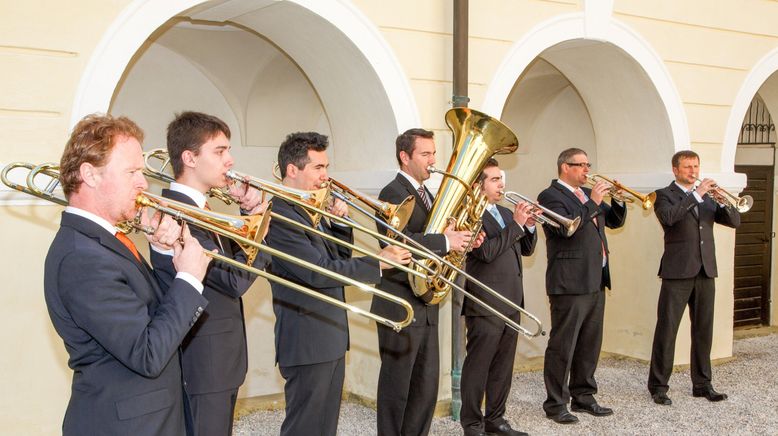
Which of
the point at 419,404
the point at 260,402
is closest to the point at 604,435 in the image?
the point at 419,404

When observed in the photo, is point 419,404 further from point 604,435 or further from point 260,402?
point 260,402

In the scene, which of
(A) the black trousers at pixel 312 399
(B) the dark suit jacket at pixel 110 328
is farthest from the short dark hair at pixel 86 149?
(A) the black trousers at pixel 312 399

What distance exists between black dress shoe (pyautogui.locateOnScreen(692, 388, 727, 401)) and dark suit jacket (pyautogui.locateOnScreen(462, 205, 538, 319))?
2.17 meters

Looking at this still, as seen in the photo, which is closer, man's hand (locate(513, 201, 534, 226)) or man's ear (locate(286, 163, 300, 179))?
man's ear (locate(286, 163, 300, 179))

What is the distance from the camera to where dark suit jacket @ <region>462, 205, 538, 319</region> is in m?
5.30

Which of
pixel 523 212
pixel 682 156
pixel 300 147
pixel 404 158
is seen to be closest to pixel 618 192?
pixel 682 156

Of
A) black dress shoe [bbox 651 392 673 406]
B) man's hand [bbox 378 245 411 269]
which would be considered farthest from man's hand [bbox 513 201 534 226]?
black dress shoe [bbox 651 392 673 406]

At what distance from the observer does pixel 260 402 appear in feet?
22.2

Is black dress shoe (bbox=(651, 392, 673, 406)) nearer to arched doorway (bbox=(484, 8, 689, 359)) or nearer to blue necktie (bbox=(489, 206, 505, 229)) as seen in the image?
arched doorway (bbox=(484, 8, 689, 359))

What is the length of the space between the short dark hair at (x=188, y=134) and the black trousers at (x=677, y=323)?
14.4ft

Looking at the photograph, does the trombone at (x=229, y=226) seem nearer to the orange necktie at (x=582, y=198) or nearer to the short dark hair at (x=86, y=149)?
the short dark hair at (x=86, y=149)

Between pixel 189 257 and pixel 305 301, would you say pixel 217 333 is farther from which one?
pixel 189 257

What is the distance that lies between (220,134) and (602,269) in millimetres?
3539

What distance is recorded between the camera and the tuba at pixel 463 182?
15.7ft
